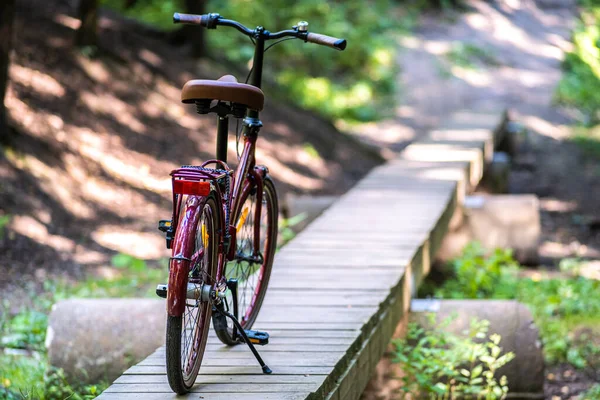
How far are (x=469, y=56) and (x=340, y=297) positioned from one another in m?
19.0

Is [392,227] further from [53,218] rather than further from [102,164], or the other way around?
[102,164]

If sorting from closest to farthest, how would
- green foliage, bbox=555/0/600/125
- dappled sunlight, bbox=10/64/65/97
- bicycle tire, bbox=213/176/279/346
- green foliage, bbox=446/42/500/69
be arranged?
bicycle tire, bbox=213/176/279/346 → dappled sunlight, bbox=10/64/65/97 → green foliage, bbox=555/0/600/125 → green foliage, bbox=446/42/500/69

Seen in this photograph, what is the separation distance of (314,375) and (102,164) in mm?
6977

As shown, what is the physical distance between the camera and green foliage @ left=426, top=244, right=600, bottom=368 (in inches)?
271

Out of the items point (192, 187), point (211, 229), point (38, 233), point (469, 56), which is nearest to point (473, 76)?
point (469, 56)

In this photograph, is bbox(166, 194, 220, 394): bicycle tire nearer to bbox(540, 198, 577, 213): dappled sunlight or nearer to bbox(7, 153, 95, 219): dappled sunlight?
bbox(7, 153, 95, 219): dappled sunlight

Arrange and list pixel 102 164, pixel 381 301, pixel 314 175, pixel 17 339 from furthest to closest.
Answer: pixel 314 175
pixel 102 164
pixel 17 339
pixel 381 301

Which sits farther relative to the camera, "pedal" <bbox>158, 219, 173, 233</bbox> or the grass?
the grass

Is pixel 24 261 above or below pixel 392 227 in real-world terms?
below

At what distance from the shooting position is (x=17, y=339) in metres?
6.13

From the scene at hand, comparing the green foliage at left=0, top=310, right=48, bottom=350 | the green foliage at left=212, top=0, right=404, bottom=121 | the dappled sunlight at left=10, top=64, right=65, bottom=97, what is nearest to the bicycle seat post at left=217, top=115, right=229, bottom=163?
the green foliage at left=0, top=310, right=48, bottom=350

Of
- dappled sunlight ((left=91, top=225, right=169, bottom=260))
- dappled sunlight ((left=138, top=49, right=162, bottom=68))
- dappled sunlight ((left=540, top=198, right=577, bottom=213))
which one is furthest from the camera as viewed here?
dappled sunlight ((left=138, top=49, right=162, bottom=68))

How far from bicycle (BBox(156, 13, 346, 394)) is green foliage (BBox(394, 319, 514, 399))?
116 cm

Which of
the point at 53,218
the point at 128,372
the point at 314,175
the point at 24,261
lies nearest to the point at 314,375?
the point at 128,372
